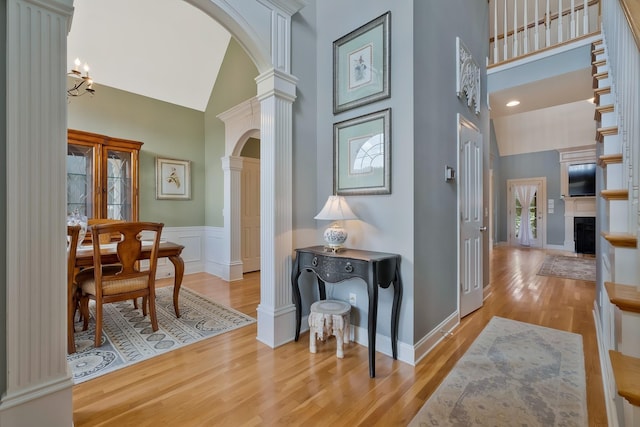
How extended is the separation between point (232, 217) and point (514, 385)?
3961 millimetres

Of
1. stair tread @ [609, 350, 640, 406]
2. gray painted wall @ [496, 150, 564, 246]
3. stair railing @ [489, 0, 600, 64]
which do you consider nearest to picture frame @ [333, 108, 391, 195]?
stair tread @ [609, 350, 640, 406]

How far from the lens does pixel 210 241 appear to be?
5.04 metres

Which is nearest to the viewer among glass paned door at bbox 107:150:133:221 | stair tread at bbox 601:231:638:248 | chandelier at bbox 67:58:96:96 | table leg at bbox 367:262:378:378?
stair tread at bbox 601:231:638:248

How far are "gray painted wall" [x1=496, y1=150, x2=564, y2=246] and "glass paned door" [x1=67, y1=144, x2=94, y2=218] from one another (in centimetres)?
1034

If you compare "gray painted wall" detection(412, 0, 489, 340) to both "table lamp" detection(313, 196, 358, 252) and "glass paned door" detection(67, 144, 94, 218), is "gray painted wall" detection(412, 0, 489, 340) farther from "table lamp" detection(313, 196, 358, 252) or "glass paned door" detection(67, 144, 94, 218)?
"glass paned door" detection(67, 144, 94, 218)

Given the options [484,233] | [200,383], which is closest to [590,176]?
[484,233]

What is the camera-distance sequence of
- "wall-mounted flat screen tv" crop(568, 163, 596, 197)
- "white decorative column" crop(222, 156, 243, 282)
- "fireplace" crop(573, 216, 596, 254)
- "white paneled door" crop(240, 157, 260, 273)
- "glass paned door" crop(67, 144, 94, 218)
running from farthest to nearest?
"wall-mounted flat screen tv" crop(568, 163, 596, 197) → "fireplace" crop(573, 216, 596, 254) → "white paneled door" crop(240, 157, 260, 273) → "white decorative column" crop(222, 156, 243, 282) → "glass paned door" crop(67, 144, 94, 218)

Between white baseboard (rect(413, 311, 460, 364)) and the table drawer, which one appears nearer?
the table drawer

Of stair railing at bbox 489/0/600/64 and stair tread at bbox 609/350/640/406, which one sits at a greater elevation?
stair railing at bbox 489/0/600/64

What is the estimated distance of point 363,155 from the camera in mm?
2377

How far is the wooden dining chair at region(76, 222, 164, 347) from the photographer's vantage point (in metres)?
2.34

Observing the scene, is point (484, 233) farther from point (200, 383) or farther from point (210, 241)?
point (210, 241)

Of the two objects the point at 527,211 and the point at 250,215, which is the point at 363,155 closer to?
the point at 250,215

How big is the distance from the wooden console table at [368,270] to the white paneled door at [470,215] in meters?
1.09
